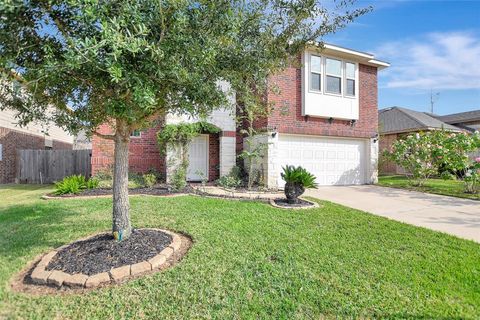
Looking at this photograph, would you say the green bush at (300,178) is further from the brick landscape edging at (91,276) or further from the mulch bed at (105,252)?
the brick landscape edging at (91,276)

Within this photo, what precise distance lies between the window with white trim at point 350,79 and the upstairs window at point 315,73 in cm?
143

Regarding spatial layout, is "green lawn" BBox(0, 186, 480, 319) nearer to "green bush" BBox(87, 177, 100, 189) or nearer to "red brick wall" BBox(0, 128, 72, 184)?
"green bush" BBox(87, 177, 100, 189)

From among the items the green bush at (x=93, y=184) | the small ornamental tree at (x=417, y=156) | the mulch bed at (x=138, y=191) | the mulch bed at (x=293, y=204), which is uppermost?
the small ornamental tree at (x=417, y=156)

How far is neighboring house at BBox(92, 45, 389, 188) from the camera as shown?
36.1 feet

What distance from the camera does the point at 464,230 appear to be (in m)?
5.47

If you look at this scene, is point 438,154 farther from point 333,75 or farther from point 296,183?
point 296,183

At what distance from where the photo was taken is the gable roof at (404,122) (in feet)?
56.4

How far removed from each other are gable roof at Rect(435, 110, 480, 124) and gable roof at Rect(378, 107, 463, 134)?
9.61 feet

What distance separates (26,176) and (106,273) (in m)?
13.6

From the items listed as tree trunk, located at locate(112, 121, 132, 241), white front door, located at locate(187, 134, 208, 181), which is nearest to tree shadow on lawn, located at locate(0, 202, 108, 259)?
tree trunk, located at locate(112, 121, 132, 241)

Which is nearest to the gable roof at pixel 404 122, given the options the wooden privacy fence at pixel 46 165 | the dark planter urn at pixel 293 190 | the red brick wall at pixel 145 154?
the dark planter urn at pixel 293 190

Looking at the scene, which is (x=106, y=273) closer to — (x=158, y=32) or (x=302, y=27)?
(x=158, y=32)

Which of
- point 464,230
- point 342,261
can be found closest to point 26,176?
point 342,261

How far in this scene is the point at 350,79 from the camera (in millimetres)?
12227
